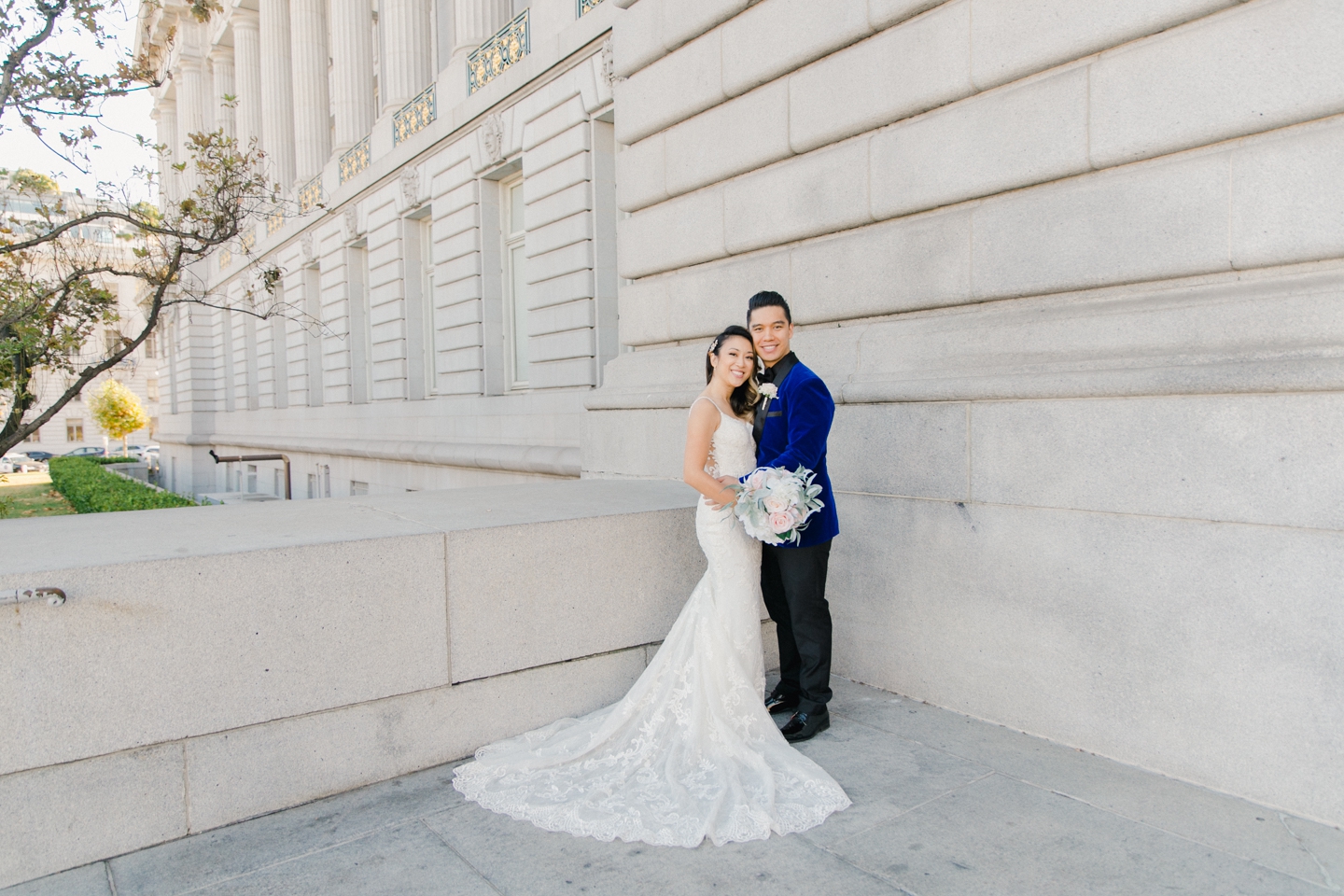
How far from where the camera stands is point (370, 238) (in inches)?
714

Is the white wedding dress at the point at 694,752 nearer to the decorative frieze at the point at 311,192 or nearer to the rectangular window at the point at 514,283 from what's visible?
the rectangular window at the point at 514,283

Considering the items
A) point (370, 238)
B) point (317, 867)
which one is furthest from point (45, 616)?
point (370, 238)

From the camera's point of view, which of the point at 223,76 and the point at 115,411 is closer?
the point at 223,76

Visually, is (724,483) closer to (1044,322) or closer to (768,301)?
(768,301)

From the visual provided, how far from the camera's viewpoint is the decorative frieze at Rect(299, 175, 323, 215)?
21.9 metres

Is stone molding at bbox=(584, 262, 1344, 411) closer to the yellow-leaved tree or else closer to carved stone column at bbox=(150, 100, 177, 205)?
carved stone column at bbox=(150, 100, 177, 205)

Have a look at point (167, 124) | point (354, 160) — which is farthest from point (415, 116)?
point (167, 124)

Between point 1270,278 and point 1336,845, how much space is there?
7.34 feet

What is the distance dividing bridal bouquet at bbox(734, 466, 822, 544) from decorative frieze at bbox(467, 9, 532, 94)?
10.4 m

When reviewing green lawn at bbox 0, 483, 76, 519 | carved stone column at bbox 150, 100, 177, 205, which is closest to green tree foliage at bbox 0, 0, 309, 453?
green lawn at bbox 0, 483, 76, 519

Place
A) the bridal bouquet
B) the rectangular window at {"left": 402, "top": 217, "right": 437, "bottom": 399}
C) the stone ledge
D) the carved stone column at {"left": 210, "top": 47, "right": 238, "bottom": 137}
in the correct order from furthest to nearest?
1. the carved stone column at {"left": 210, "top": 47, "right": 238, "bottom": 137}
2. the rectangular window at {"left": 402, "top": 217, "right": 437, "bottom": 399}
3. the bridal bouquet
4. the stone ledge

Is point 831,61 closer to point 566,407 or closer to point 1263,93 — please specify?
point 1263,93

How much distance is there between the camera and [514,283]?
551 inches

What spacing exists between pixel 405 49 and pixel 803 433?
16.1 metres
